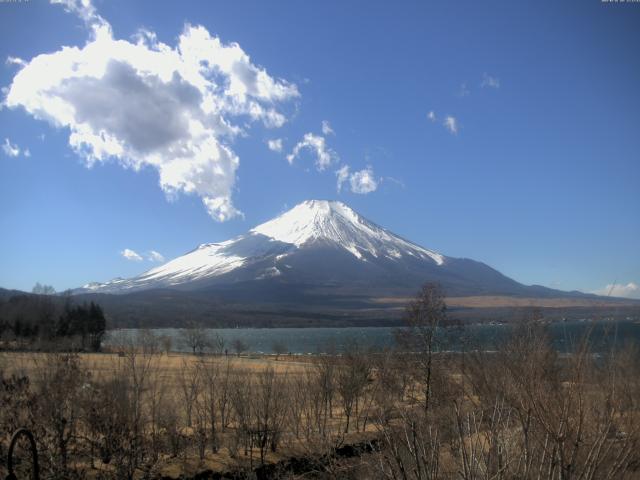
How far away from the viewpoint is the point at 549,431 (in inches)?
179

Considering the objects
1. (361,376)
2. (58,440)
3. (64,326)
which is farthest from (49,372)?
(64,326)

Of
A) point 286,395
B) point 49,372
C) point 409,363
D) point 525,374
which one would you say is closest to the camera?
point 525,374

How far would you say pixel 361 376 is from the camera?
26.4 m

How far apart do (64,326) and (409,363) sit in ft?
213

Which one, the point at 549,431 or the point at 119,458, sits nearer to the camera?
the point at 549,431

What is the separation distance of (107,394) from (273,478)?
630 cm

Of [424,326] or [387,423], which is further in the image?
[424,326]

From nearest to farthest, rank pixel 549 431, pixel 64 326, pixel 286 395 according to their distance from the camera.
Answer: pixel 549 431 < pixel 286 395 < pixel 64 326

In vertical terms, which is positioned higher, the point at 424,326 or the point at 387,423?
the point at 387,423

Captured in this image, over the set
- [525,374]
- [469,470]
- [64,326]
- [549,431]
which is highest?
[525,374]

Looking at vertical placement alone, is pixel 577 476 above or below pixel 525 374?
below

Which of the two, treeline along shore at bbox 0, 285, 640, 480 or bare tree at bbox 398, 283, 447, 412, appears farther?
bare tree at bbox 398, 283, 447, 412

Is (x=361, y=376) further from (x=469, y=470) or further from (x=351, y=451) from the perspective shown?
(x=469, y=470)

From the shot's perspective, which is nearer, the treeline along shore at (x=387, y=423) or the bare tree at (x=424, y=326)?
the treeline along shore at (x=387, y=423)
